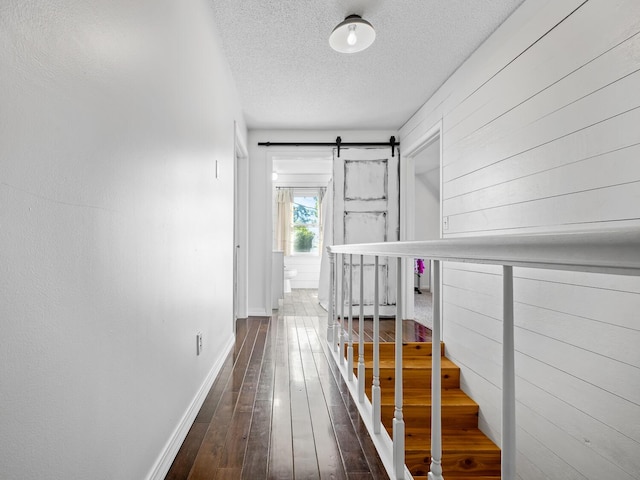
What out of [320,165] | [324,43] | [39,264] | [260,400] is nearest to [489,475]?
[260,400]

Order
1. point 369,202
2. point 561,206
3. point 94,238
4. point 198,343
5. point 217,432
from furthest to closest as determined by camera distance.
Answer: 1. point 369,202
2. point 198,343
3. point 561,206
4. point 217,432
5. point 94,238

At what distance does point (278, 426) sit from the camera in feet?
5.35

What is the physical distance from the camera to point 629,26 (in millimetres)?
1340

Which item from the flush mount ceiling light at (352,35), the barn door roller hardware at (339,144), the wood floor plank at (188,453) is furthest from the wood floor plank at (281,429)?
the barn door roller hardware at (339,144)

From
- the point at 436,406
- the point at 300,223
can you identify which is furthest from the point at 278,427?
the point at 300,223

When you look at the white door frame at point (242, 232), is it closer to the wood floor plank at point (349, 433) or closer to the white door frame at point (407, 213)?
the white door frame at point (407, 213)

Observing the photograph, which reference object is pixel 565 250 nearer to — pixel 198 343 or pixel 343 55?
pixel 198 343

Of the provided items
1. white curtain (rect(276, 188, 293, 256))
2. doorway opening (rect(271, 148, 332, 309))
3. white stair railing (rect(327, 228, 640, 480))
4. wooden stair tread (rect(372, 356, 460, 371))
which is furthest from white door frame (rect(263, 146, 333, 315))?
white stair railing (rect(327, 228, 640, 480))

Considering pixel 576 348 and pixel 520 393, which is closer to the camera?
pixel 576 348

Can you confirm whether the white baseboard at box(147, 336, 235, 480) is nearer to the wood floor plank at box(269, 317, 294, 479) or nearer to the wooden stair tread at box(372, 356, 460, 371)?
the wood floor plank at box(269, 317, 294, 479)

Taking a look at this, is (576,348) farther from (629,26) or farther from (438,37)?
(438,37)

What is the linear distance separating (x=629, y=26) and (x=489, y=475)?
8.29 ft

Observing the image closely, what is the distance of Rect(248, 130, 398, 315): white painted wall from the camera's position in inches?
164

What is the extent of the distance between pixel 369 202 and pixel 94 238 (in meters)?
3.65
